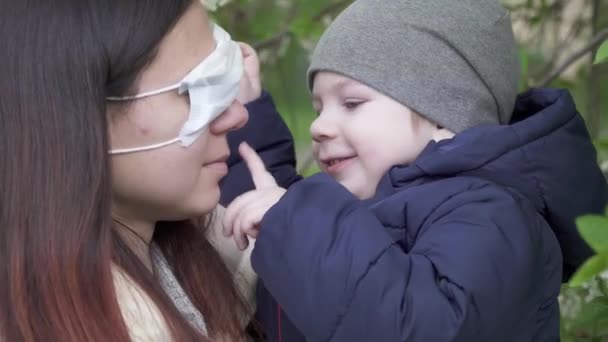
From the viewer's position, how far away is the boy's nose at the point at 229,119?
237 centimetres

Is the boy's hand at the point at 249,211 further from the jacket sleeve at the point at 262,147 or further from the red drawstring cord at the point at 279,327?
the jacket sleeve at the point at 262,147

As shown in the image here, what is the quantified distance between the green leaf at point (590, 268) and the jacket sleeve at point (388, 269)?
0.23 m

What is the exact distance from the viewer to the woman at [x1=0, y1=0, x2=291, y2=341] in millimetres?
2109

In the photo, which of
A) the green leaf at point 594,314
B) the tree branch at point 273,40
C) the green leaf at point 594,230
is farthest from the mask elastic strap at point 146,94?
the tree branch at point 273,40

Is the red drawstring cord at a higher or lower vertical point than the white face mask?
lower

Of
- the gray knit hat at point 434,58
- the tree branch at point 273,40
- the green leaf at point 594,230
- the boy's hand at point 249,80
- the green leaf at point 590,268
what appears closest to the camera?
the green leaf at point 590,268

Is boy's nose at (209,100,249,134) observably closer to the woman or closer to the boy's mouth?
the woman

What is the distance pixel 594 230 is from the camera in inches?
83.0

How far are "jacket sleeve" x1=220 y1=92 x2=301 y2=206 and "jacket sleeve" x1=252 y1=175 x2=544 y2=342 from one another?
24.5 inches

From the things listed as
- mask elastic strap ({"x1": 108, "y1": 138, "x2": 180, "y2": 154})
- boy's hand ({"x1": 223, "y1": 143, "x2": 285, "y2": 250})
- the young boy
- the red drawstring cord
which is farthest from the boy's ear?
mask elastic strap ({"x1": 108, "y1": 138, "x2": 180, "y2": 154})

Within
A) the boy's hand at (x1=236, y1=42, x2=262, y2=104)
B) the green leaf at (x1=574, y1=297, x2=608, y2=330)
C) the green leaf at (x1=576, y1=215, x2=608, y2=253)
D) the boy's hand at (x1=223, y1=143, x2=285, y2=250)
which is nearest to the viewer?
the green leaf at (x1=576, y1=215, x2=608, y2=253)

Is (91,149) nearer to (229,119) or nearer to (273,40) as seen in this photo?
(229,119)

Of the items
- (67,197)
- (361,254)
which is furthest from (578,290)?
(67,197)

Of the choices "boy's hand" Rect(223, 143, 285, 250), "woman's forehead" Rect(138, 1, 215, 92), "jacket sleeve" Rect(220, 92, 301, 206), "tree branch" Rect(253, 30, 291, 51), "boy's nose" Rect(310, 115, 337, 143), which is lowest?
"tree branch" Rect(253, 30, 291, 51)
